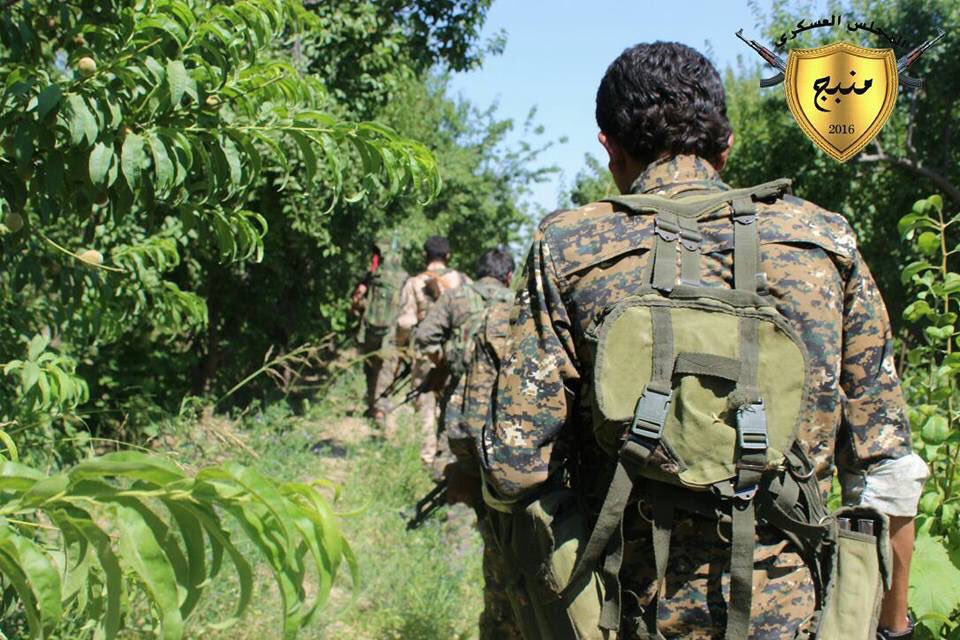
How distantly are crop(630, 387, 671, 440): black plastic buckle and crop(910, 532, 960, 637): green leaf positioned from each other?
120 cm

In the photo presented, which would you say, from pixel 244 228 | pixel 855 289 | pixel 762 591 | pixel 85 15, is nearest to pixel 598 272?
pixel 855 289

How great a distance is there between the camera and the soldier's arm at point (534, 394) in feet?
5.67

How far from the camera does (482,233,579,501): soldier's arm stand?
173cm

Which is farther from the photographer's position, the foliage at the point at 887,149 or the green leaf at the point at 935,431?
the foliage at the point at 887,149

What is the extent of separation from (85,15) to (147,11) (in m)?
0.49

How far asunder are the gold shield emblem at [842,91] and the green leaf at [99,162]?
14.5ft

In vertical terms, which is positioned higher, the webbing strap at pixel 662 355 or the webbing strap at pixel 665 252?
the webbing strap at pixel 665 252

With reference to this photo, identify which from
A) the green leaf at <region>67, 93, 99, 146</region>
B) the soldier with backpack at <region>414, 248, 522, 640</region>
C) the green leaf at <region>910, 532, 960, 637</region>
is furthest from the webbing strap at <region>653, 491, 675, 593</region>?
the green leaf at <region>67, 93, 99, 146</region>

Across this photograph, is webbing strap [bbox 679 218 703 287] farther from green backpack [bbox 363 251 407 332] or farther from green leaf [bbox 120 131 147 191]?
green backpack [bbox 363 251 407 332]

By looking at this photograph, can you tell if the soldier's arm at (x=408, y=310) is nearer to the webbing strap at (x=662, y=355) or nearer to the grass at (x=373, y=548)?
the grass at (x=373, y=548)

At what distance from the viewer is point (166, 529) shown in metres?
0.95

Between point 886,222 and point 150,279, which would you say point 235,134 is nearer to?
point 150,279

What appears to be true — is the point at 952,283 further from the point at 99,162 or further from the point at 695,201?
the point at 99,162

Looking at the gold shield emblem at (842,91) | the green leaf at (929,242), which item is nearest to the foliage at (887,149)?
the gold shield emblem at (842,91)
